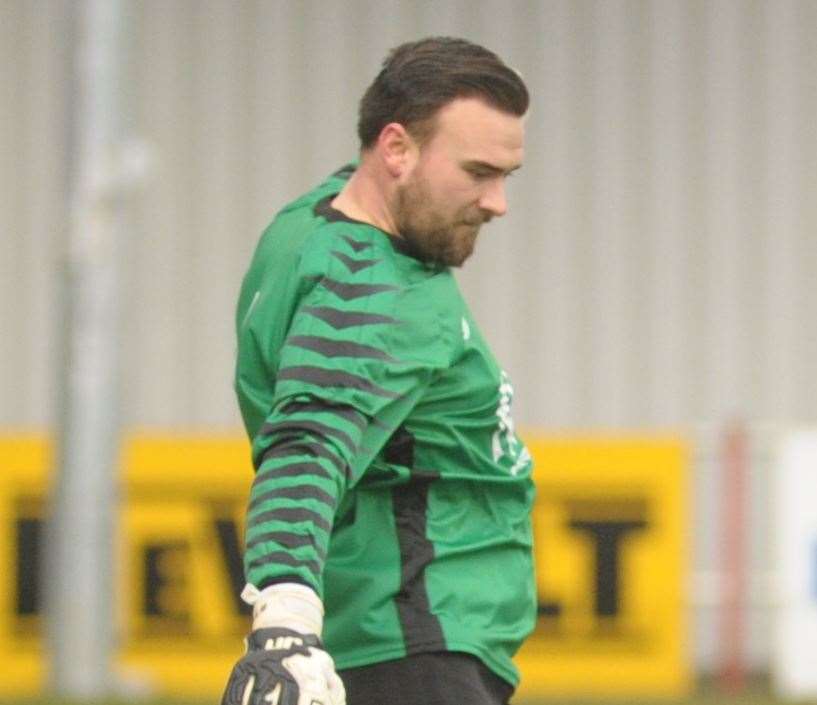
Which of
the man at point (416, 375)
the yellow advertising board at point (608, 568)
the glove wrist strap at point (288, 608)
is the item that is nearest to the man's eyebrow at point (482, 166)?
the man at point (416, 375)

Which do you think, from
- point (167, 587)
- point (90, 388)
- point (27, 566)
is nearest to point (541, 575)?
point (167, 587)

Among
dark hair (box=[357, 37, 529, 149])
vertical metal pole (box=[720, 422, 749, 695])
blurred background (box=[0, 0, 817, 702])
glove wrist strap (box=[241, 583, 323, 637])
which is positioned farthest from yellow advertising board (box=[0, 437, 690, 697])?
glove wrist strap (box=[241, 583, 323, 637])

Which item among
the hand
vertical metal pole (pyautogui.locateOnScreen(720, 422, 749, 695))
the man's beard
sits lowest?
vertical metal pole (pyautogui.locateOnScreen(720, 422, 749, 695))

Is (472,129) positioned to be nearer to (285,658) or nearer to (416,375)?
(416,375)

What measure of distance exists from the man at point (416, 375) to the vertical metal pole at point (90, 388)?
20.0 ft

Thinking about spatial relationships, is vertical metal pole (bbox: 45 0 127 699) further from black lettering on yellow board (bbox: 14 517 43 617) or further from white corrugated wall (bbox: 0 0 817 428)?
white corrugated wall (bbox: 0 0 817 428)

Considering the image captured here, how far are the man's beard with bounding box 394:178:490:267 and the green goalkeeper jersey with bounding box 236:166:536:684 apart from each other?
0.09 ft

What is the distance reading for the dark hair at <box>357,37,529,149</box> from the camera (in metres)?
3.87

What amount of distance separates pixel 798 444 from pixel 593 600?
1.06 metres

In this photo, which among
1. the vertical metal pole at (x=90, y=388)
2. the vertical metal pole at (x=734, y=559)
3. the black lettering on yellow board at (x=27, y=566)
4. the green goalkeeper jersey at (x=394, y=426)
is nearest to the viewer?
the green goalkeeper jersey at (x=394, y=426)

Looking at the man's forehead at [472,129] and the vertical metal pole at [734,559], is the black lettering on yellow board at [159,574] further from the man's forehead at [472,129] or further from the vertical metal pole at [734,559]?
the man's forehead at [472,129]

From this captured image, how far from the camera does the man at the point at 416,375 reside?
148 inches

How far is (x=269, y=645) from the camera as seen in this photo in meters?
3.38

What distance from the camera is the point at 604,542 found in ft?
32.7
